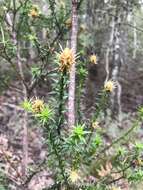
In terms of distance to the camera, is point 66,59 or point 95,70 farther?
point 95,70

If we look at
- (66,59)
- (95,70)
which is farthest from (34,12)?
→ (95,70)

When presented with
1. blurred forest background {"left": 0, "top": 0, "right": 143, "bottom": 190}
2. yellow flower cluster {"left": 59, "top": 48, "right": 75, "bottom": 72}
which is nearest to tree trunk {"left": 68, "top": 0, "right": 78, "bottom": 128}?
yellow flower cluster {"left": 59, "top": 48, "right": 75, "bottom": 72}

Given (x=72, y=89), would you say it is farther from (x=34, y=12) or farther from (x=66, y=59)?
(x=34, y=12)

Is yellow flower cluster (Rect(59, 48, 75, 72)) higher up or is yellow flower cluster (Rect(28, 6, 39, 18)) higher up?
yellow flower cluster (Rect(28, 6, 39, 18))

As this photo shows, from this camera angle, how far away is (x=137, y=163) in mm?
2865

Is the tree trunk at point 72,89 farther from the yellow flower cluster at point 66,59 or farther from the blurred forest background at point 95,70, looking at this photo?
the blurred forest background at point 95,70

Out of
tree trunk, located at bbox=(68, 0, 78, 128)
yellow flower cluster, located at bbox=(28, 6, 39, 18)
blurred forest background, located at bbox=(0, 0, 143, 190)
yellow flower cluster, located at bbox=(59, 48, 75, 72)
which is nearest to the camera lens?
yellow flower cluster, located at bbox=(59, 48, 75, 72)

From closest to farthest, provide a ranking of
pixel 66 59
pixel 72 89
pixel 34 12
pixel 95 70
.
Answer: pixel 66 59, pixel 72 89, pixel 34 12, pixel 95 70

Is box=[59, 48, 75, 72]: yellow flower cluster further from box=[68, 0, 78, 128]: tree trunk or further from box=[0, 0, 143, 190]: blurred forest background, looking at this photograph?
box=[0, 0, 143, 190]: blurred forest background

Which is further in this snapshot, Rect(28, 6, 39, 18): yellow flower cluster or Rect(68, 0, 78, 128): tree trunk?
Rect(28, 6, 39, 18): yellow flower cluster

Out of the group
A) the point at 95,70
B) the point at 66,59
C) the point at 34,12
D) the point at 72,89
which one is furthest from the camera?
the point at 95,70

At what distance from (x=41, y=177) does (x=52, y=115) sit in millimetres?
3447

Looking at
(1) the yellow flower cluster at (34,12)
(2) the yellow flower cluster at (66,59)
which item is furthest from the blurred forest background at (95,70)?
(2) the yellow flower cluster at (66,59)

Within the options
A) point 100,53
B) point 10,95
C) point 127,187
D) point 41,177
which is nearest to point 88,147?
point 127,187
